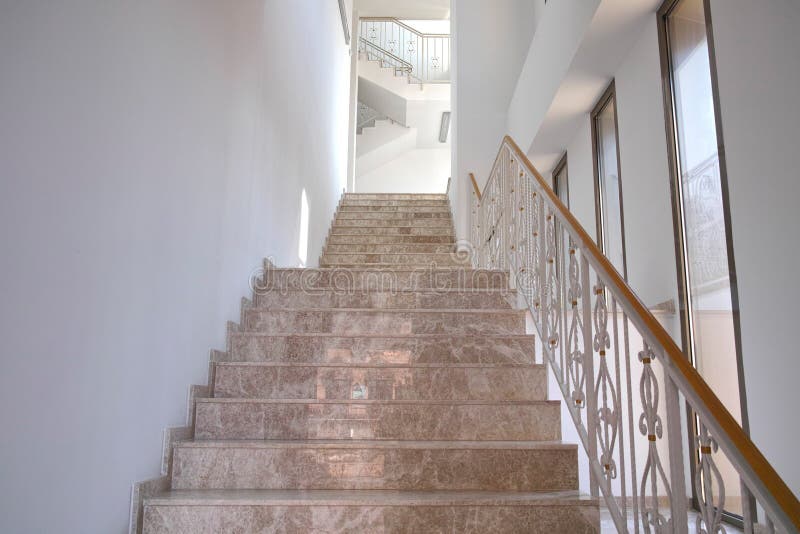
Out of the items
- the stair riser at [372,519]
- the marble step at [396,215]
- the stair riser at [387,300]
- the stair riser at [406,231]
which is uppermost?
the marble step at [396,215]

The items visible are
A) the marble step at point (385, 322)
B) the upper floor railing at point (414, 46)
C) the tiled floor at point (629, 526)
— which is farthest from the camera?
the upper floor railing at point (414, 46)

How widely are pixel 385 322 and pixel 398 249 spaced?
3253mm

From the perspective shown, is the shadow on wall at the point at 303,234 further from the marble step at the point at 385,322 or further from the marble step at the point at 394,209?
the marble step at the point at 394,209

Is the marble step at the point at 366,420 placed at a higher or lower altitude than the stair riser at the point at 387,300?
lower

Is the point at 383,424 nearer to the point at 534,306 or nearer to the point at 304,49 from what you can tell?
the point at 534,306

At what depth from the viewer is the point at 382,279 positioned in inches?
182

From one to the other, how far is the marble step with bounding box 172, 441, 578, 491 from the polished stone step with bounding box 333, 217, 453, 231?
5224 millimetres

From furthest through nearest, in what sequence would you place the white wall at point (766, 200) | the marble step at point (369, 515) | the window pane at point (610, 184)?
1. the window pane at point (610, 184)
2. the white wall at point (766, 200)
3. the marble step at point (369, 515)

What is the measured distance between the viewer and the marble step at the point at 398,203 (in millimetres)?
8633

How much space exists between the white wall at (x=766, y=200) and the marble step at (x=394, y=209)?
5.34 meters

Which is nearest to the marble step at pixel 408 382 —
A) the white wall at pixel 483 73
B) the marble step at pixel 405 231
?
the white wall at pixel 483 73

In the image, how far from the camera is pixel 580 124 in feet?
18.8

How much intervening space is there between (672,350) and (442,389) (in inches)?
61.0

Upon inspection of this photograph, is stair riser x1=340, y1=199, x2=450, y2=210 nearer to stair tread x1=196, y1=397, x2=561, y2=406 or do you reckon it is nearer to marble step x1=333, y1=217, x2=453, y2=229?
marble step x1=333, y1=217, x2=453, y2=229
